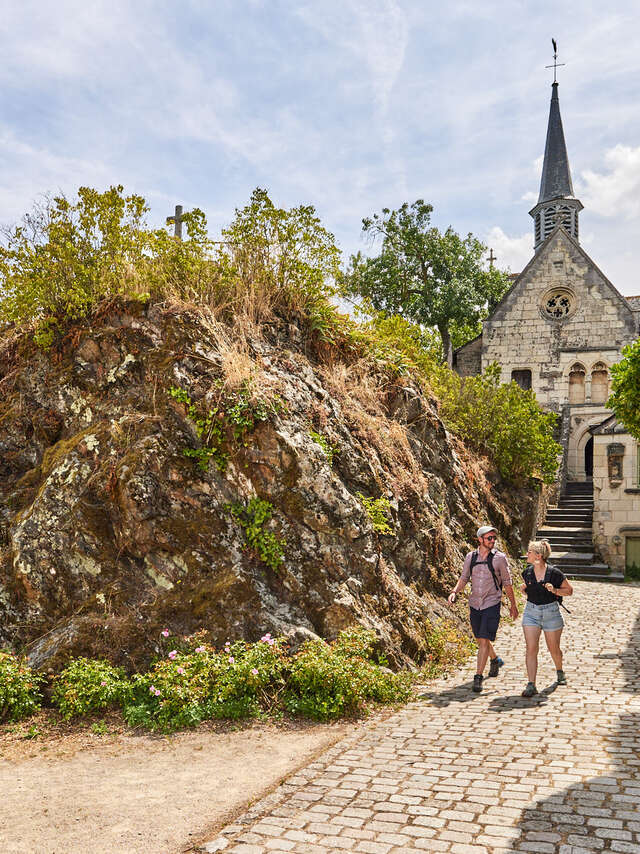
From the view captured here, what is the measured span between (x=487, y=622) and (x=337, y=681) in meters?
2.03

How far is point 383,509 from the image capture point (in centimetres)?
851

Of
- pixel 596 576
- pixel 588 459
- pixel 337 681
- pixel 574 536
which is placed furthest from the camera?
pixel 588 459

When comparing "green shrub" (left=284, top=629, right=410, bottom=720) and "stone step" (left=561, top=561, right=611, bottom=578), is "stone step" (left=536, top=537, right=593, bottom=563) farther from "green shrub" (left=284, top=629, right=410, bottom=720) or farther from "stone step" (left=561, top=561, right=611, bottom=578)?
"green shrub" (left=284, top=629, right=410, bottom=720)

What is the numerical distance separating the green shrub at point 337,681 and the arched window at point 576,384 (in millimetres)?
24218

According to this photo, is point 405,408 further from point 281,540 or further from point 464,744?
point 464,744

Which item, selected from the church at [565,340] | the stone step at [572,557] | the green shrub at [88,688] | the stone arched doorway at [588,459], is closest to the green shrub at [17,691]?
the green shrub at [88,688]

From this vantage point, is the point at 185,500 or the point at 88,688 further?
the point at 185,500

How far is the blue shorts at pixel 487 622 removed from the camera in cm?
734

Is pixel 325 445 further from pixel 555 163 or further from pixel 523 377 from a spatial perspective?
pixel 555 163

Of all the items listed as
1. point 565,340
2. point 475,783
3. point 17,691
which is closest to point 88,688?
point 17,691

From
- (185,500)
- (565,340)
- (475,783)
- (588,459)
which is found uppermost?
(565,340)

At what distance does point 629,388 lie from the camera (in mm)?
9953

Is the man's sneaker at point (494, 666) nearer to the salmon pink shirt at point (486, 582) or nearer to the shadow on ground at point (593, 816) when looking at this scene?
the salmon pink shirt at point (486, 582)

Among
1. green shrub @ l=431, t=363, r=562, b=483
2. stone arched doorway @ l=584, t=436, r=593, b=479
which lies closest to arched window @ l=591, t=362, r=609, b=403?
stone arched doorway @ l=584, t=436, r=593, b=479
